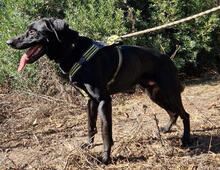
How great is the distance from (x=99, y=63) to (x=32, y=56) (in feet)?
2.42

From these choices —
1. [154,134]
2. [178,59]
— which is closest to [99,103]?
[154,134]

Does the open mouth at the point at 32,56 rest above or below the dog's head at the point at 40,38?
below

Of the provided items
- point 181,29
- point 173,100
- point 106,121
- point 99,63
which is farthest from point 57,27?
point 181,29

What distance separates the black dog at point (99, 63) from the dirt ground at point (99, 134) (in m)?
0.29

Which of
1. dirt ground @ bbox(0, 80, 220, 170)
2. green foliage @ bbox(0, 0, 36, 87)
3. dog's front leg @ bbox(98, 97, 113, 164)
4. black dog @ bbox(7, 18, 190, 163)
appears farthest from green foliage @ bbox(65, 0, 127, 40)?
dog's front leg @ bbox(98, 97, 113, 164)

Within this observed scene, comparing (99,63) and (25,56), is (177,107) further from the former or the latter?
(25,56)

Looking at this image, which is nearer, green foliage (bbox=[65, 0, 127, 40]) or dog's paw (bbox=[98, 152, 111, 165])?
dog's paw (bbox=[98, 152, 111, 165])

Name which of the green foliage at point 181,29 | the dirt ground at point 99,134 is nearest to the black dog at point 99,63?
the dirt ground at point 99,134

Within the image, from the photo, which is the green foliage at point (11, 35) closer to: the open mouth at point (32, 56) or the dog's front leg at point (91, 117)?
the dog's front leg at point (91, 117)

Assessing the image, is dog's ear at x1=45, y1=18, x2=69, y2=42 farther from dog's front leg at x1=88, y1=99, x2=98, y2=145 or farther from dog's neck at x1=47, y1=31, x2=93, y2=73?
dog's front leg at x1=88, y1=99, x2=98, y2=145

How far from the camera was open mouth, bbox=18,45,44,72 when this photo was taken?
3014mm

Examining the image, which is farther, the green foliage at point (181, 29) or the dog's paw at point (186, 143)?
the green foliage at point (181, 29)

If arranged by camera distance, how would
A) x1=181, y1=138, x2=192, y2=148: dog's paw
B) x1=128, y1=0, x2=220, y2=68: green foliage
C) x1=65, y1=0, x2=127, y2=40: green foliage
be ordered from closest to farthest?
x1=181, y1=138, x2=192, y2=148: dog's paw, x1=65, y1=0, x2=127, y2=40: green foliage, x1=128, y1=0, x2=220, y2=68: green foliage

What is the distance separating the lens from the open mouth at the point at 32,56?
301 centimetres
